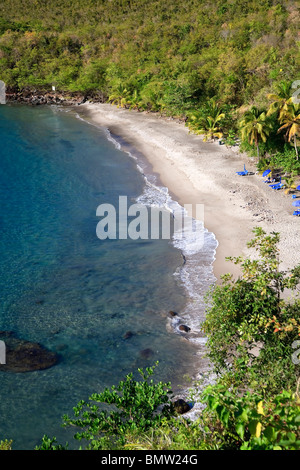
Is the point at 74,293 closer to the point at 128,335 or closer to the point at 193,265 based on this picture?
the point at 128,335

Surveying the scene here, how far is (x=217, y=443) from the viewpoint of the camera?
7918 millimetres

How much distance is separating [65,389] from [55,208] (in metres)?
18.5

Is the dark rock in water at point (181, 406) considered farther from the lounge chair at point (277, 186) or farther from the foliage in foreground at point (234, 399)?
the lounge chair at point (277, 186)

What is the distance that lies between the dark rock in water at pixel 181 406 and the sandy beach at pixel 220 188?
8.51 m

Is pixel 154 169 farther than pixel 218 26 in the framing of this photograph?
No

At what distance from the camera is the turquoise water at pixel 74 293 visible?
15453 millimetres

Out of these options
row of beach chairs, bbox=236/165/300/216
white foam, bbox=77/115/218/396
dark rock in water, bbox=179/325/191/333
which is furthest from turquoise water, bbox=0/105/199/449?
row of beach chairs, bbox=236/165/300/216

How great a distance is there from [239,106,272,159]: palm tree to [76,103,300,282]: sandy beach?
10.9ft

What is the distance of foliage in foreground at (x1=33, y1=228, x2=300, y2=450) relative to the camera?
7.11m

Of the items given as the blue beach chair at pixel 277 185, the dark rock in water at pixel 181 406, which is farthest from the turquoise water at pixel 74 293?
the blue beach chair at pixel 277 185

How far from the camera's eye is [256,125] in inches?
1179

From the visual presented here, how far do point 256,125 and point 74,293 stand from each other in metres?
18.7
